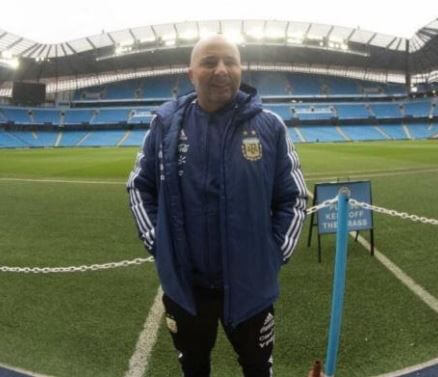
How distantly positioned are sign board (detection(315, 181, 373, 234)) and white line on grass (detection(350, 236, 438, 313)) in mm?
540

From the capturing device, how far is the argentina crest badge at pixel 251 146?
90.4 inches

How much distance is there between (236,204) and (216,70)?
720 mm

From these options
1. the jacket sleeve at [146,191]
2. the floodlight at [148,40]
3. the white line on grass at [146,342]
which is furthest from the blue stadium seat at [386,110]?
the jacket sleeve at [146,191]

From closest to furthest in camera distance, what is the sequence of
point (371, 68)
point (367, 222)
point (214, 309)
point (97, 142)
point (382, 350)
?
1. point (214, 309)
2. point (382, 350)
3. point (367, 222)
4. point (97, 142)
5. point (371, 68)

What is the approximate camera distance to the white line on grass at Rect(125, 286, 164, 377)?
360cm

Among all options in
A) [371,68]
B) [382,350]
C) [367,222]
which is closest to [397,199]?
[367,222]

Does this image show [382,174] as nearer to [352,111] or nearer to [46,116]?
[352,111]

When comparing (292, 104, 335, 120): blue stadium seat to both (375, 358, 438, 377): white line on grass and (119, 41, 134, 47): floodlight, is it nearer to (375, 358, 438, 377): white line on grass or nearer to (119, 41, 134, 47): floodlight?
(119, 41, 134, 47): floodlight

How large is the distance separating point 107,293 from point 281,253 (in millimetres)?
3394

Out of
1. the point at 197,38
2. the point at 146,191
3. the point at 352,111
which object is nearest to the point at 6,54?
the point at 197,38

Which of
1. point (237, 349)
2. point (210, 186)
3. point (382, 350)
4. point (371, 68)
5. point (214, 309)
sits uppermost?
point (371, 68)

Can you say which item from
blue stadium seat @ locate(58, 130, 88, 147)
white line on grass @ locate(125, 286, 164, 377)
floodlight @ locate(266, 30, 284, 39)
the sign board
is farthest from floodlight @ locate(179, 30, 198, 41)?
white line on grass @ locate(125, 286, 164, 377)

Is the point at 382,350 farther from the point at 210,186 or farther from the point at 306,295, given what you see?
the point at 210,186

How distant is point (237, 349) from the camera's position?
2.60 m
